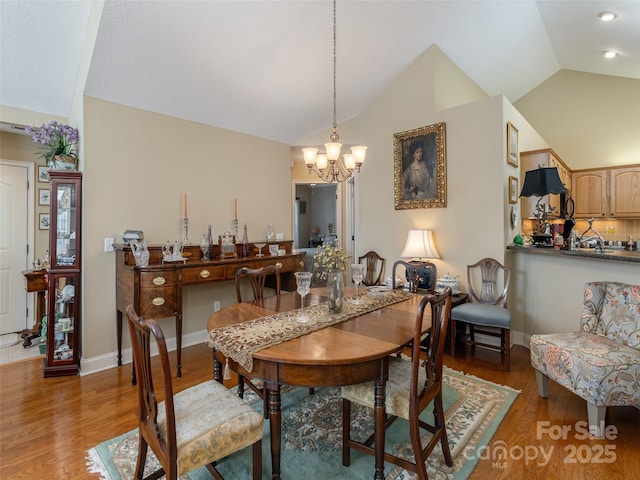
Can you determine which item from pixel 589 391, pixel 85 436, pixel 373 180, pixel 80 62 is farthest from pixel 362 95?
pixel 85 436

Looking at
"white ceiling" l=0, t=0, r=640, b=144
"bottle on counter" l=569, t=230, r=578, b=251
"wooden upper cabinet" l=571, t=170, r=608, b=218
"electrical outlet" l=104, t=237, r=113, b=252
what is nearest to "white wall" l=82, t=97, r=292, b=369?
"electrical outlet" l=104, t=237, r=113, b=252

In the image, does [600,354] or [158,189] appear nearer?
[600,354]

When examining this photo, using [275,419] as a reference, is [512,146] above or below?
above

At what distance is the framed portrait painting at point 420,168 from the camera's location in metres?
3.73

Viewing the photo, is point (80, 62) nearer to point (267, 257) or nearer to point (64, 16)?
point (64, 16)

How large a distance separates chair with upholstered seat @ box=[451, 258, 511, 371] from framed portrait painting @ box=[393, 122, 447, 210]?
860mm

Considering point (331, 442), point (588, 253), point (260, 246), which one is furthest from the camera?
point (260, 246)

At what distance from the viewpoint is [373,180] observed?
14.6ft

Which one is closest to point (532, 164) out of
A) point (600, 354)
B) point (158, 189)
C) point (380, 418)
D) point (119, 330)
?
point (600, 354)

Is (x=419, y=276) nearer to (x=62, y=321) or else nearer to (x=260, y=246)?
(x=260, y=246)

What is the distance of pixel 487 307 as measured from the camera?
316 cm

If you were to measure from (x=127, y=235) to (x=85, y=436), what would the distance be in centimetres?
159

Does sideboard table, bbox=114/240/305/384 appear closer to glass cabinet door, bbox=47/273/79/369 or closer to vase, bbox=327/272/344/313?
glass cabinet door, bbox=47/273/79/369

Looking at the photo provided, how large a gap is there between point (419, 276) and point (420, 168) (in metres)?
1.33
